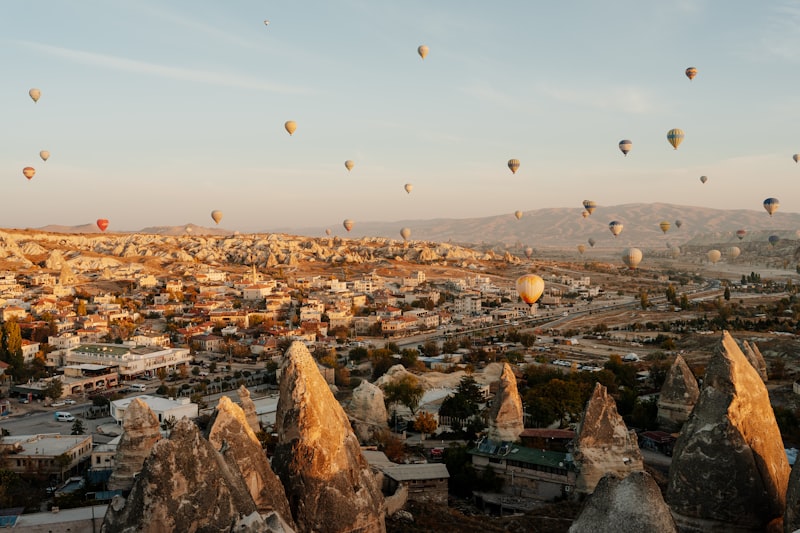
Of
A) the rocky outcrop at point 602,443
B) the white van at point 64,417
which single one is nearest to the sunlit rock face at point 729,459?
the rocky outcrop at point 602,443

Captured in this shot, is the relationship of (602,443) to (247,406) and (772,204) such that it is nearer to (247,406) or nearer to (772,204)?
(247,406)

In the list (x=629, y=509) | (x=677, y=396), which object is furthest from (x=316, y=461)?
(x=677, y=396)

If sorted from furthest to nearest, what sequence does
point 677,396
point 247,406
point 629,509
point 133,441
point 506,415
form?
point 677,396, point 247,406, point 506,415, point 133,441, point 629,509

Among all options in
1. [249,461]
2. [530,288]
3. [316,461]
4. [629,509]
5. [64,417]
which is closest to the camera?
[629,509]

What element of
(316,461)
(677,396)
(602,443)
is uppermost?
(316,461)

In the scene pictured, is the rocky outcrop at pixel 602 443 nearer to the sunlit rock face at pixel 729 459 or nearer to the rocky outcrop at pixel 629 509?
the sunlit rock face at pixel 729 459

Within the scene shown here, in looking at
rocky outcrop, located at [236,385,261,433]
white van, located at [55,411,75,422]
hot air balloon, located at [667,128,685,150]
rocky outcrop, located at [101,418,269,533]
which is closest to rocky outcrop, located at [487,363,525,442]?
rocky outcrop, located at [236,385,261,433]

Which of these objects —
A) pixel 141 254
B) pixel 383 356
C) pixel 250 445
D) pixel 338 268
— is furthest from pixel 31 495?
pixel 141 254
